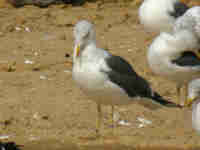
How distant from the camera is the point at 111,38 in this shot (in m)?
12.4

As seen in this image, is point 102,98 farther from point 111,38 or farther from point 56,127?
point 111,38

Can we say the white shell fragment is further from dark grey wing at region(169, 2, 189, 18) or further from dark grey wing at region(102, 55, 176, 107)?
dark grey wing at region(169, 2, 189, 18)

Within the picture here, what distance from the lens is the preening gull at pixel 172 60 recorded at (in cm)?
859

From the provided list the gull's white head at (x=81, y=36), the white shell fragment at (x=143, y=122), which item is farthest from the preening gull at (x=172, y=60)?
the gull's white head at (x=81, y=36)

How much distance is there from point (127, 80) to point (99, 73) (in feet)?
1.52

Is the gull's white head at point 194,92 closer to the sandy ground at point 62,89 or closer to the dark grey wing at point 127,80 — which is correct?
the sandy ground at point 62,89

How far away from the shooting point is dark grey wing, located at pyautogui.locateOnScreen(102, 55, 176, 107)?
300 inches

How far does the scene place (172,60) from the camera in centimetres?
864

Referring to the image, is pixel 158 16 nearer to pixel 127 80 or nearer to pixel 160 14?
pixel 160 14

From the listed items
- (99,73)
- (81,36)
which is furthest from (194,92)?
(81,36)

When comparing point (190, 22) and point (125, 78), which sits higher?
point (190, 22)

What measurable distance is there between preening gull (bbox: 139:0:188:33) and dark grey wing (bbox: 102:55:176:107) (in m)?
3.50

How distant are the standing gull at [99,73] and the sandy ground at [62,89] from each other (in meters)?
0.47

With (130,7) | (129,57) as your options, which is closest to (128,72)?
(129,57)
